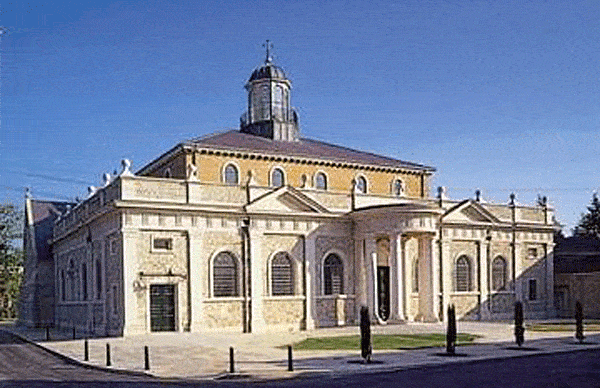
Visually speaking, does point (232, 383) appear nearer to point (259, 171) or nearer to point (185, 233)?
point (185, 233)

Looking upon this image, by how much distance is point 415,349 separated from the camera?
2531 cm

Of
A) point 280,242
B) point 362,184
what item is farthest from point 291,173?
point 280,242

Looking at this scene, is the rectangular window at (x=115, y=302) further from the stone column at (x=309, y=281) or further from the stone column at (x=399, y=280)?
the stone column at (x=399, y=280)

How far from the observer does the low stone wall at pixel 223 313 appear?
3375 centimetres

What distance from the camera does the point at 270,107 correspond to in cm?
4641

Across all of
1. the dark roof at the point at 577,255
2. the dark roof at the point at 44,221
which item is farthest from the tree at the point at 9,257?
the dark roof at the point at 577,255

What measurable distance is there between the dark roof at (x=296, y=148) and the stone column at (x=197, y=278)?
642 centimetres

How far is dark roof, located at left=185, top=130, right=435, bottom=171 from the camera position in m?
39.8

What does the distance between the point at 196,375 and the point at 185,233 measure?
14.4 metres

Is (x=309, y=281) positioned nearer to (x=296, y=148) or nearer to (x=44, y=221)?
(x=296, y=148)

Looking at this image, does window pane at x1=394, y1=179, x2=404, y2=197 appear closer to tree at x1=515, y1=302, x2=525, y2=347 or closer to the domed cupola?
the domed cupola

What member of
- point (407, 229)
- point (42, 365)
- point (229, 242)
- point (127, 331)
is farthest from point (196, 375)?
point (407, 229)

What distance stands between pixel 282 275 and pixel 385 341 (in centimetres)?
902

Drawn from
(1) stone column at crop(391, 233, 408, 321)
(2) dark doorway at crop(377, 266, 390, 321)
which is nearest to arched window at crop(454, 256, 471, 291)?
(2) dark doorway at crop(377, 266, 390, 321)
